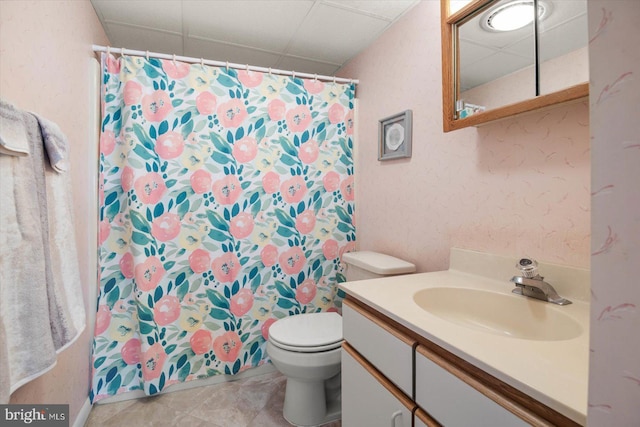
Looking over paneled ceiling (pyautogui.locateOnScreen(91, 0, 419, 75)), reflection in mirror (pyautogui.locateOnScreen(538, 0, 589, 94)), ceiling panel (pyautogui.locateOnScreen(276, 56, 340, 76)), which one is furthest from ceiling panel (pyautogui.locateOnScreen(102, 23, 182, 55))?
reflection in mirror (pyautogui.locateOnScreen(538, 0, 589, 94))

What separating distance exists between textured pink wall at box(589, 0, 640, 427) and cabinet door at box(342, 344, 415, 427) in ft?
1.76

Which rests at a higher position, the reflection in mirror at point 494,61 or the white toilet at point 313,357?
the reflection in mirror at point 494,61

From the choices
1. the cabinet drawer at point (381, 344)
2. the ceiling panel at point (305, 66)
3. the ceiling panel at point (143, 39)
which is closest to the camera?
the cabinet drawer at point (381, 344)

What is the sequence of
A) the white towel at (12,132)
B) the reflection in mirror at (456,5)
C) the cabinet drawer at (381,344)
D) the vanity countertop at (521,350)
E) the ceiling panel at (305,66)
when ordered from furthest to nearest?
the ceiling panel at (305,66) → the reflection in mirror at (456,5) → the cabinet drawer at (381,344) → the white towel at (12,132) → the vanity countertop at (521,350)

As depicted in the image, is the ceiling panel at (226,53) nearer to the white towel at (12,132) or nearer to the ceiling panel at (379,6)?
the ceiling panel at (379,6)

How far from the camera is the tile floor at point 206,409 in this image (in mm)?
1533

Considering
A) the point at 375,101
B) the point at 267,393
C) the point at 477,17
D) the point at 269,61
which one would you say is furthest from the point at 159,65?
the point at 267,393

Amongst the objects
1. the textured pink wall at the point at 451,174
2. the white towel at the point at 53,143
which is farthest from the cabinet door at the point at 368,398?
the white towel at the point at 53,143

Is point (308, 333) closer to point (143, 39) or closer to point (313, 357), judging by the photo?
point (313, 357)

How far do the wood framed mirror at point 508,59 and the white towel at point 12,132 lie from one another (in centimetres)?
141

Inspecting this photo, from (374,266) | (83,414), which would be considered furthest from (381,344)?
(83,414)

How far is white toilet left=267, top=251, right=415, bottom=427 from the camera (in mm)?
1426

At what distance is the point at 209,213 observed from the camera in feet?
6.04

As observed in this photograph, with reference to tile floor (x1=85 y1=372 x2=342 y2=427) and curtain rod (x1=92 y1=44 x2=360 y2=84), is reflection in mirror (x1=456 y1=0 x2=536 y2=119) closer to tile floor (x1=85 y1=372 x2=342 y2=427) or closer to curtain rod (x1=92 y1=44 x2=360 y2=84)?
curtain rod (x1=92 y1=44 x2=360 y2=84)
